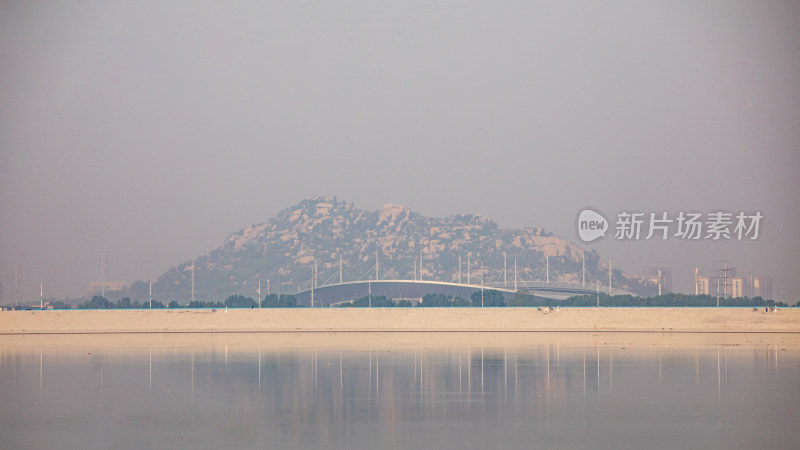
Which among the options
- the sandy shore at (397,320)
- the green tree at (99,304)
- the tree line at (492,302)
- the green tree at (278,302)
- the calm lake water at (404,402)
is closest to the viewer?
the calm lake water at (404,402)

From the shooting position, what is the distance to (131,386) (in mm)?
32812

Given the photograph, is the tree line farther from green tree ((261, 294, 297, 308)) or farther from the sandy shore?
the sandy shore

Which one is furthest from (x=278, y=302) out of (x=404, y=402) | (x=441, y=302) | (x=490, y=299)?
(x=404, y=402)

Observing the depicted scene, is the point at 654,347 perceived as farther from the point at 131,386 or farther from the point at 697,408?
the point at 131,386

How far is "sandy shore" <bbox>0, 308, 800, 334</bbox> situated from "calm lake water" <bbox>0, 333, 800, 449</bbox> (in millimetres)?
47252

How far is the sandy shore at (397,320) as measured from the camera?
92.3 metres

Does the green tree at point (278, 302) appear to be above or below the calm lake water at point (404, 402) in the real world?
below

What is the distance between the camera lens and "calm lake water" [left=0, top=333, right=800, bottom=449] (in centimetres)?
2094

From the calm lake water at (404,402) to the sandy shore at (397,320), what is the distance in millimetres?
47252

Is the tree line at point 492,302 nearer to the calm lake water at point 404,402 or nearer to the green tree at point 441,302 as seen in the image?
the green tree at point 441,302

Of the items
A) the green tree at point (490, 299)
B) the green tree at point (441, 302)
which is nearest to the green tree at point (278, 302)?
the green tree at point (441, 302)

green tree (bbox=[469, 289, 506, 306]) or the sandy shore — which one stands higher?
green tree (bbox=[469, 289, 506, 306])

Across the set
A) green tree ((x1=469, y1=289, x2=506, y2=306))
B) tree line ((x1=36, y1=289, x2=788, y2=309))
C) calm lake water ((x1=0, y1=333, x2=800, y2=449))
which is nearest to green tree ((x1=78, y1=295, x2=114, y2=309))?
tree line ((x1=36, y1=289, x2=788, y2=309))

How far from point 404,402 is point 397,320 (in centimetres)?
7513
